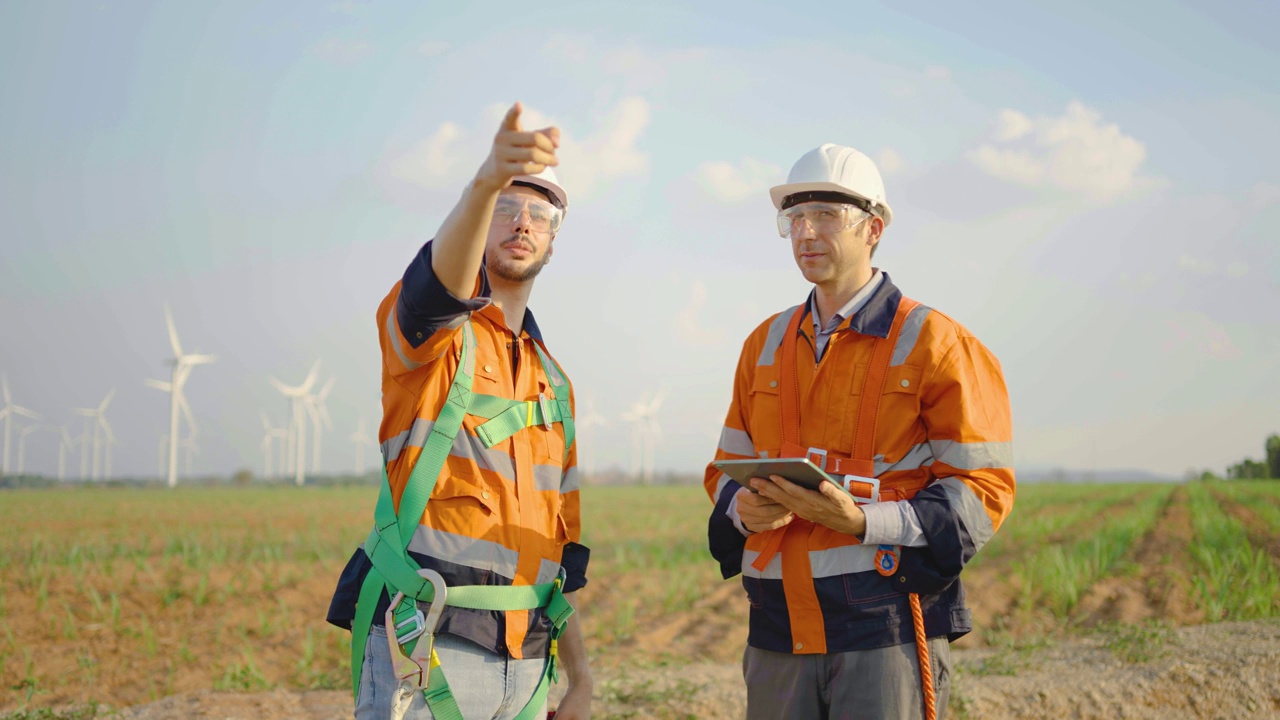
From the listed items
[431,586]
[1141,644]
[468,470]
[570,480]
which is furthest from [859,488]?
[1141,644]

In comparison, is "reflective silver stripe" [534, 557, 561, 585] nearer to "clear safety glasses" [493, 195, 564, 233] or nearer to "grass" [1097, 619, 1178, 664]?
"clear safety glasses" [493, 195, 564, 233]

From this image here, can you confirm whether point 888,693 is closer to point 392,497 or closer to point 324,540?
point 392,497

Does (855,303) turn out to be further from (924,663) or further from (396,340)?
(396,340)

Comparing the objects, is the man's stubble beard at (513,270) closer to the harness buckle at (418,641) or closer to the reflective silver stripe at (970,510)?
the harness buckle at (418,641)

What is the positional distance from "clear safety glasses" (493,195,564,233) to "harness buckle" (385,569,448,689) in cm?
110

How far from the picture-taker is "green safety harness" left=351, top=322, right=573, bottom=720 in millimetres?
2369

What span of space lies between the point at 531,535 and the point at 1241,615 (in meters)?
8.18

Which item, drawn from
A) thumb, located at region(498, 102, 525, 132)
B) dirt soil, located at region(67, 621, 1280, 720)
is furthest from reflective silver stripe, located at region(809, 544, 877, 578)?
dirt soil, located at region(67, 621, 1280, 720)

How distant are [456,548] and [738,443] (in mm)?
1192

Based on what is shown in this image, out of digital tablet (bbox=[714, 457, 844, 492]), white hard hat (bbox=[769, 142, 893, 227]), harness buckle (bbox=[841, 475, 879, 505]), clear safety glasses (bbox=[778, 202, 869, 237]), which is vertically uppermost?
white hard hat (bbox=[769, 142, 893, 227])

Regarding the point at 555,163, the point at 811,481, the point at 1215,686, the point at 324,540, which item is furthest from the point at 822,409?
the point at 324,540

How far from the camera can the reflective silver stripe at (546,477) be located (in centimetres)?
274

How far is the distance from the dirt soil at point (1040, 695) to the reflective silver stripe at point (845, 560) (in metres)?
2.89

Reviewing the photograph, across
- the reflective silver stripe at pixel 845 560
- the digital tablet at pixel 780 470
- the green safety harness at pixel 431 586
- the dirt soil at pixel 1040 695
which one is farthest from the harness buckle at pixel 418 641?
the dirt soil at pixel 1040 695
